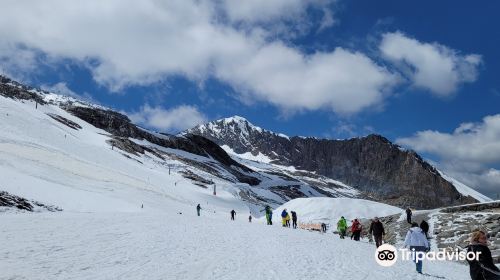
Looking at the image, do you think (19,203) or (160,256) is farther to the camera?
(19,203)

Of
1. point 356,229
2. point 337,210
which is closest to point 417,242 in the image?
point 356,229

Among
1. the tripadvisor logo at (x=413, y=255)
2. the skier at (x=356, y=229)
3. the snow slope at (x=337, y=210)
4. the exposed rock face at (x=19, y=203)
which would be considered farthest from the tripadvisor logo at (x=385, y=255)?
the snow slope at (x=337, y=210)

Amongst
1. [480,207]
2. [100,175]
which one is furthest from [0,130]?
[480,207]

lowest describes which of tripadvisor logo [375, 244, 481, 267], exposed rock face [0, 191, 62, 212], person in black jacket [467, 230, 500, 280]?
tripadvisor logo [375, 244, 481, 267]

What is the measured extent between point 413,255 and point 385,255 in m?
1.51

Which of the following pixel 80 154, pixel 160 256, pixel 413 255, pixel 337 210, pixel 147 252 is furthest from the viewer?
pixel 80 154

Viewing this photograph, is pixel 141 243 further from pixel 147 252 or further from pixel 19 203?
pixel 19 203

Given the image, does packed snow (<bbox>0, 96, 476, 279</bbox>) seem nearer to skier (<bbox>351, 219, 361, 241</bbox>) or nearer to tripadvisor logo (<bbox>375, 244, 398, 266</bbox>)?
tripadvisor logo (<bbox>375, 244, 398, 266</bbox>)

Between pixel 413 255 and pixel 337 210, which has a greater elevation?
pixel 337 210

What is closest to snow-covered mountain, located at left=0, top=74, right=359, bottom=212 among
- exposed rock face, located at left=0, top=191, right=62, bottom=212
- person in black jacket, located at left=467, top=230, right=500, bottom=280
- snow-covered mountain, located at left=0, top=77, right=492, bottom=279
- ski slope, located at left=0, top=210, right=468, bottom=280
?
snow-covered mountain, located at left=0, top=77, right=492, bottom=279

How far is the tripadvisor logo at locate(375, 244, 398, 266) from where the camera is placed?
61.0 feet

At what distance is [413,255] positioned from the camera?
1761 centimetres

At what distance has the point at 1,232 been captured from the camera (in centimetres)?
1886

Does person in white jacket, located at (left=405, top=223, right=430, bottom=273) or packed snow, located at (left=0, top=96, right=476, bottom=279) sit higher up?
person in white jacket, located at (left=405, top=223, right=430, bottom=273)
